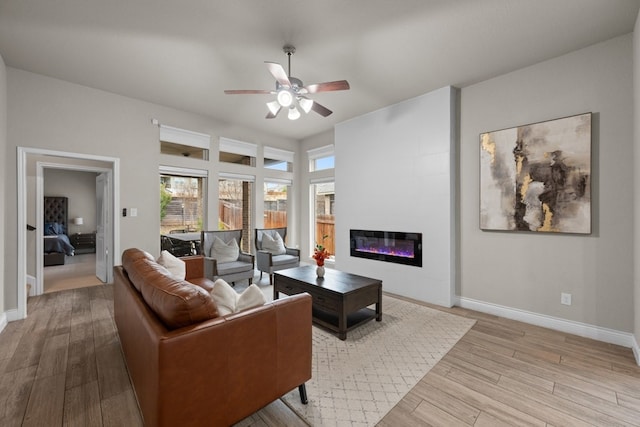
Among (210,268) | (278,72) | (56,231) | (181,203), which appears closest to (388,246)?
(210,268)

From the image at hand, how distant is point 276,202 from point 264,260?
1936mm

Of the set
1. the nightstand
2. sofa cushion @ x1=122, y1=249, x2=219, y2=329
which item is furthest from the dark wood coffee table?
the nightstand

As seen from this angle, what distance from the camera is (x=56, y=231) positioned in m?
7.32

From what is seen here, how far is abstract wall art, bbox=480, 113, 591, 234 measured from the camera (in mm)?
2811

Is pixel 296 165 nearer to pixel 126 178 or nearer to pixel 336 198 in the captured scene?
pixel 336 198

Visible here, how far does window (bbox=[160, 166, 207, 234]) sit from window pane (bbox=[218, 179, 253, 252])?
0.37 meters

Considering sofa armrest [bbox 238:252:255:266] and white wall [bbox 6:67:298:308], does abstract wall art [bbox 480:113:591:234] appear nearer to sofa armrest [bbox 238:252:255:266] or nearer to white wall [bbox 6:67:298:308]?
sofa armrest [bbox 238:252:255:266]

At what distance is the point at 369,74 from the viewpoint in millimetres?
3387

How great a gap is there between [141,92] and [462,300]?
5404 millimetres

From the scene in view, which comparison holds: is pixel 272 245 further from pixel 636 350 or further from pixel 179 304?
pixel 636 350

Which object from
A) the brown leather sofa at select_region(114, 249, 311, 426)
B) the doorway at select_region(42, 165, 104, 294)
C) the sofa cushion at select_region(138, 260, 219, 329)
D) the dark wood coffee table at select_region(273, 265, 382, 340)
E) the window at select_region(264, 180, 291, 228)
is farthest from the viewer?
the doorway at select_region(42, 165, 104, 294)

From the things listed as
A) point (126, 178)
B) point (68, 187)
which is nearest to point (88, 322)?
point (126, 178)

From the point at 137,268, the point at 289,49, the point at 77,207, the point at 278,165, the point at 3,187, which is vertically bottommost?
the point at 137,268

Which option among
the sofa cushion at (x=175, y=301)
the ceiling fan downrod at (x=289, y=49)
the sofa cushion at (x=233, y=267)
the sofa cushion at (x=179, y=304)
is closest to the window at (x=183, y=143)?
the sofa cushion at (x=233, y=267)
